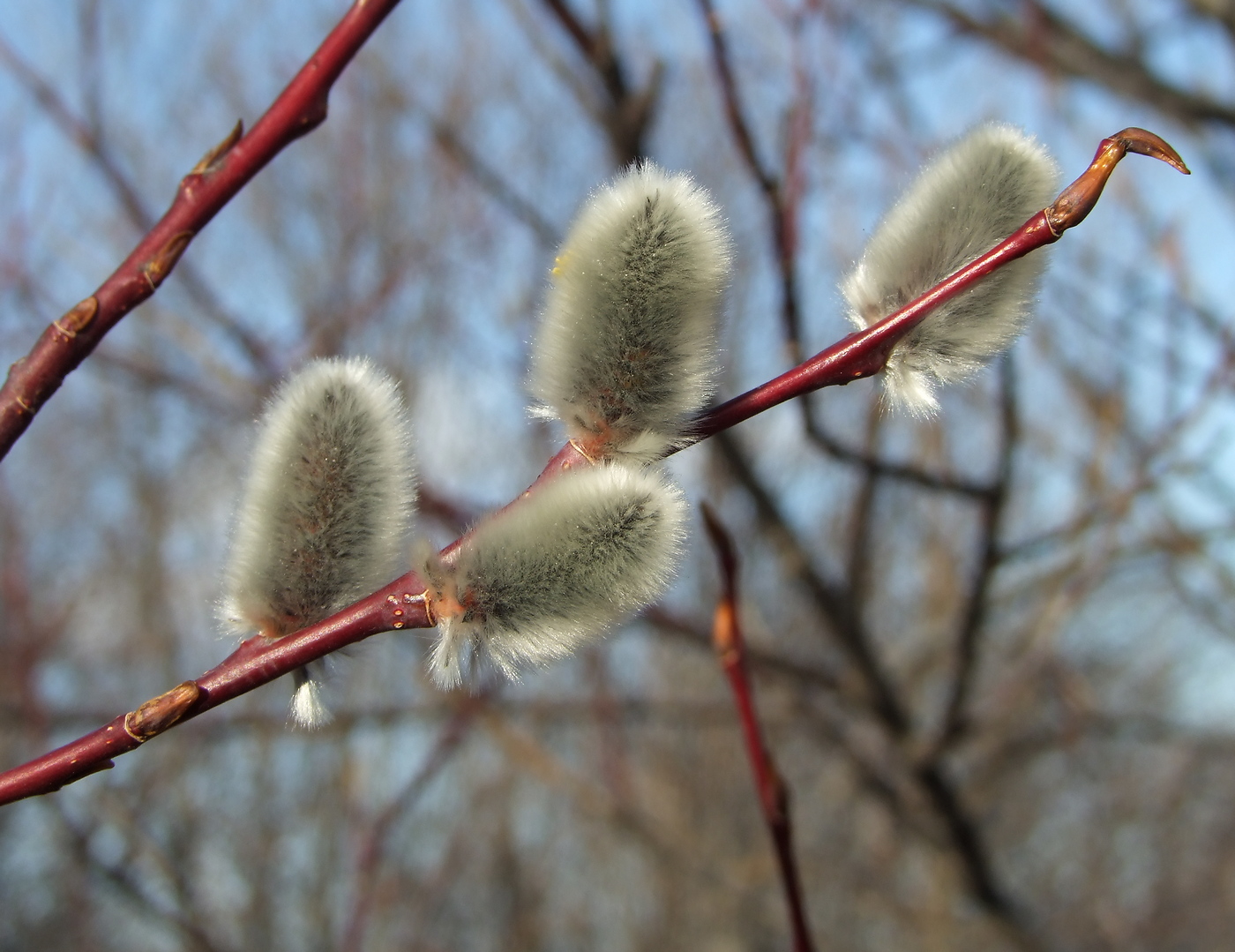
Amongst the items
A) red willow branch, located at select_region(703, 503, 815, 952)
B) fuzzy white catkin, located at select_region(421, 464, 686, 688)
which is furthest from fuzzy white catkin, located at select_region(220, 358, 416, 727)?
red willow branch, located at select_region(703, 503, 815, 952)

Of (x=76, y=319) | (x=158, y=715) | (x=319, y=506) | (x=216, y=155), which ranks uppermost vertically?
(x=216, y=155)

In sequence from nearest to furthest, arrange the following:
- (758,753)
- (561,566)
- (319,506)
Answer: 1. (561,566)
2. (319,506)
3. (758,753)

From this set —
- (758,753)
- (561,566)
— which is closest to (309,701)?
(561,566)

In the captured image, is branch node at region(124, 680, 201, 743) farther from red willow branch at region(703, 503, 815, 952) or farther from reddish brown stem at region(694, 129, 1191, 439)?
red willow branch at region(703, 503, 815, 952)

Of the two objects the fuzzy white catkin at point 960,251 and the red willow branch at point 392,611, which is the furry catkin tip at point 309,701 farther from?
the fuzzy white catkin at point 960,251

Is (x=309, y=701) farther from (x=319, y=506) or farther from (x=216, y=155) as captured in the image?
(x=216, y=155)

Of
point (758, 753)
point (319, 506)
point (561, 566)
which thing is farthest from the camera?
point (758, 753)
